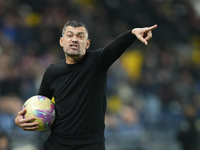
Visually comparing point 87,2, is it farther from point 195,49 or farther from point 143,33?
point 143,33

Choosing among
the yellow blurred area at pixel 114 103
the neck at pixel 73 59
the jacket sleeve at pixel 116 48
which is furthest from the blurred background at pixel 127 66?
the jacket sleeve at pixel 116 48

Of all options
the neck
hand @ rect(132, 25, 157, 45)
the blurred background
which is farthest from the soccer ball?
the blurred background

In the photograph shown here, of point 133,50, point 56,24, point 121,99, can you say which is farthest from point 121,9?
point 121,99

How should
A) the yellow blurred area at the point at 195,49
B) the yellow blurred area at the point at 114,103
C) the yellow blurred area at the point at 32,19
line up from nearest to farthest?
the yellow blurred area at the point at 114,103 → the yellow blurred area at the point at 32,19 → the yellow blurred area at the point at 195,49

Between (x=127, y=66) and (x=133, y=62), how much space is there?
0.80 feet

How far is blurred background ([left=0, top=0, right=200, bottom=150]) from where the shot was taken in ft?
24.9

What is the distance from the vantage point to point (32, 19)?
31.3ft

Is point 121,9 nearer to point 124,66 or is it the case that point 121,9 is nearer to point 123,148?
point 124,66

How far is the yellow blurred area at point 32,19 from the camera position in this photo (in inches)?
368

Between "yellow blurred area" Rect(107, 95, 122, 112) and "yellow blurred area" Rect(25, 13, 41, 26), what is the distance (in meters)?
2.96

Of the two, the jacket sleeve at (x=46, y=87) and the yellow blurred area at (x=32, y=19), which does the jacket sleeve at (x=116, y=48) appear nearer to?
the jacket sleeve at (x=46, y=87)

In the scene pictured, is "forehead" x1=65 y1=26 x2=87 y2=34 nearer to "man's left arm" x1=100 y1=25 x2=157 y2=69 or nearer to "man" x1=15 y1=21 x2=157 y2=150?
"man" x1=15 y1=21 x2=157 y2=150

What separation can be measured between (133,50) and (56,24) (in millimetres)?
2246

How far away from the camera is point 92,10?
10.2 meters
